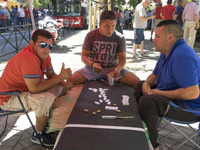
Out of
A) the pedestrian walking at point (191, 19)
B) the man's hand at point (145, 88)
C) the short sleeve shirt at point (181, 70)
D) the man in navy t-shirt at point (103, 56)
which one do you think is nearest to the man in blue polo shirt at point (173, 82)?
the short sleeve shirt at point (181, 70)

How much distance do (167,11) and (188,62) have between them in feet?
23.8

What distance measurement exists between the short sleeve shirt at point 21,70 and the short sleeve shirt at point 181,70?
4.85 feet

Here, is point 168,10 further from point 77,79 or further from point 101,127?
point 101,127

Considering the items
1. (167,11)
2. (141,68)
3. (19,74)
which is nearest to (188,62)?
(19,74)

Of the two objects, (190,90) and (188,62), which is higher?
(188,62)

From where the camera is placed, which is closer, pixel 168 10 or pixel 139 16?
pixel 139 16

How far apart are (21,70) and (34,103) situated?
414mm

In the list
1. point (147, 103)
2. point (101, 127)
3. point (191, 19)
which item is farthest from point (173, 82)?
point (191, 19)

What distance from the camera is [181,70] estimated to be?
2.05 metres

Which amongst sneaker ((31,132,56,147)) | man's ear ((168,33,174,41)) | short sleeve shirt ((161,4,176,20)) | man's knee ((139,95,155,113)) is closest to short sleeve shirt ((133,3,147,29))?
short sleeve shirt ((161,4,176,20))

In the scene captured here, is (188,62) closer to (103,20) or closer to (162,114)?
(162,114)

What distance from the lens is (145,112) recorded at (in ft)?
7.09

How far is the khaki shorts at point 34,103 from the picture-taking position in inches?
93.9

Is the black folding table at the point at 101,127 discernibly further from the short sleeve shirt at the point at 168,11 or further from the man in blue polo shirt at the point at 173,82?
the short sleeve shirt at the point at 168,11
